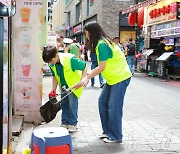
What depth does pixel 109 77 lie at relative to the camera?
497 cm

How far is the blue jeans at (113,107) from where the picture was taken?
16.3 feet

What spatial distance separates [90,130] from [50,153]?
276 centimetres

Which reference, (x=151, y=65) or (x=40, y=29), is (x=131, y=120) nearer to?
(x=40, y=29)

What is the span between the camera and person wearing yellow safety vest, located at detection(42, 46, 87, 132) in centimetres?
523

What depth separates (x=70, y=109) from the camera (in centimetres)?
568

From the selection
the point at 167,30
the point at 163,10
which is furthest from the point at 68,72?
the point at 163,10

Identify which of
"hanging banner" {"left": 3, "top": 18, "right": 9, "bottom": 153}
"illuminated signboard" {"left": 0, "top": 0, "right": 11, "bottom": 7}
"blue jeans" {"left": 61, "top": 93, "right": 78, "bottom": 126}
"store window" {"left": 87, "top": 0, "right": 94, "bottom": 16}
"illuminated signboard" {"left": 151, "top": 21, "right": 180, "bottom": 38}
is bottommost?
"blue jeans" {"left": 61, "top": 93, "right": 78, "bottom": 126}

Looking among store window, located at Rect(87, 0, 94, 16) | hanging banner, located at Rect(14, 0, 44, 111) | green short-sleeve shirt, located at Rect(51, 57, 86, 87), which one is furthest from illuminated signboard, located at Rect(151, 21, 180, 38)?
store window, located at Rect(87, 0, 94, 16)

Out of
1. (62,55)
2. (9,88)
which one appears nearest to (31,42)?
(62,55)

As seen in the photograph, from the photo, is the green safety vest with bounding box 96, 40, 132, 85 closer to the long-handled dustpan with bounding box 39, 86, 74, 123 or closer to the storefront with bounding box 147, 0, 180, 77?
the long-handled dustpan with bounding box 39, 86, 74, 123

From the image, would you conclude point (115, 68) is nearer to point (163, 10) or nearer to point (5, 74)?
point (5, 74)

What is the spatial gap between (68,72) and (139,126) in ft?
5.63

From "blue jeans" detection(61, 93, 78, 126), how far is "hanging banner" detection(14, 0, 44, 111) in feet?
2.00

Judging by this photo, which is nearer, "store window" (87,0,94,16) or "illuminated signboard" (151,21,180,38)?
"illuminated signboard" (151,21,180,38)
